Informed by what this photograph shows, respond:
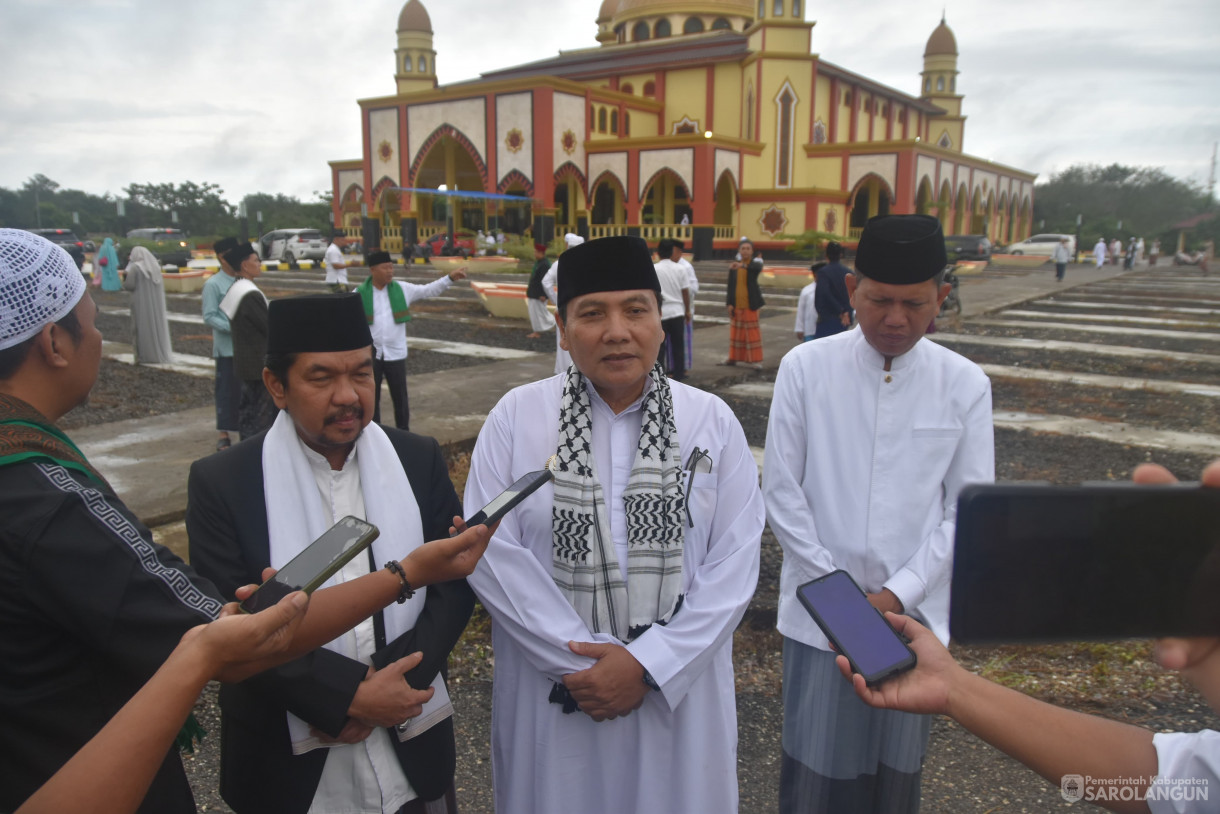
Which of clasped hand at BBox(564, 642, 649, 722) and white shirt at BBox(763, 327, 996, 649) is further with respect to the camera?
white shirt at BBox(763, 327, 996, 649)

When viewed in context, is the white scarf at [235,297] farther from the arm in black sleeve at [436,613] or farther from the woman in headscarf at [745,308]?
the woman in headscarf at [745,308]

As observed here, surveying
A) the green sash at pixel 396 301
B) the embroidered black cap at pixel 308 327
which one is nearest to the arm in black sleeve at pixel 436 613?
the embroidered black cap at pixel 308 327

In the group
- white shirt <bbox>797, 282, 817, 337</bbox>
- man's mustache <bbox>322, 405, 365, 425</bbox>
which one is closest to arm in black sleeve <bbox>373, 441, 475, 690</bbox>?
man's mustache <bbox>322, 405, 365, 425</bbox>

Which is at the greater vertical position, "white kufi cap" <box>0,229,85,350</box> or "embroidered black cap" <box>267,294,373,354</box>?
"white kufi cap" <box>0,229,85,350</box>

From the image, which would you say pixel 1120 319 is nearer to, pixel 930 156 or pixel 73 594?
pixel 73 594

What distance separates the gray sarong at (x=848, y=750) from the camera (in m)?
2.16

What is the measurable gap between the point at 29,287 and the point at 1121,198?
301 ft

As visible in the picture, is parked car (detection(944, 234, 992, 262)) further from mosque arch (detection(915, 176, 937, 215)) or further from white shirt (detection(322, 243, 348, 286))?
white shirt (detection(322, 243, 348, 286))

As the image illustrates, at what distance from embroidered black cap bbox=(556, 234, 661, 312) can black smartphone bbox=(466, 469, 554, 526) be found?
531mm

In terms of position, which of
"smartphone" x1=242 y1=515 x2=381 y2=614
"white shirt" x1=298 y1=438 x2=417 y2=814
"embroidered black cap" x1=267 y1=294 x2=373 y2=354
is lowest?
"white shirt" x1=298 y1=438 x2=417 y2=814

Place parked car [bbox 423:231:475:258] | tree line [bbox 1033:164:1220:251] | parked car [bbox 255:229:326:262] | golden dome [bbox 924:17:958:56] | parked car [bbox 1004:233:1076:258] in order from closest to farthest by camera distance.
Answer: parked car [bbox 255:229:326:262], parked car [bbox 423:231:475:258], parked car [bbox 1004:233:1076:258], golden dome [bbox 924:17:958:56], tree line [bbox 1033:164:1220:251]

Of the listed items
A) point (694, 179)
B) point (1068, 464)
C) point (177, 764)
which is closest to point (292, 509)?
point (177, 764)

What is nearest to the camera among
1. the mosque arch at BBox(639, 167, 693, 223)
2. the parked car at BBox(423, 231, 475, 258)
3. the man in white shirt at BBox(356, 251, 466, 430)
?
the man in white shirt at BBox(356, 251, 466, 430)

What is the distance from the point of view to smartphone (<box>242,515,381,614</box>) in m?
1.36
